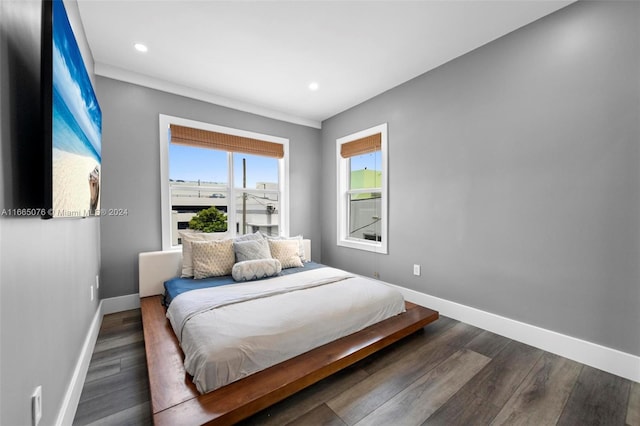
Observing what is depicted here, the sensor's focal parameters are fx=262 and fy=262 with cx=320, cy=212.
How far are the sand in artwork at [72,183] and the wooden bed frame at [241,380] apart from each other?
1.04 m

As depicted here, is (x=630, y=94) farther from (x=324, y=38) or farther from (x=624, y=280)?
Answer: (x=324, y=38)

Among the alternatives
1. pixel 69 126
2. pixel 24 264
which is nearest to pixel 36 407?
pixel 24 264

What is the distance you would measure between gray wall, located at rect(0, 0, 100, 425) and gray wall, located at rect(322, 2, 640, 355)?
3.06m

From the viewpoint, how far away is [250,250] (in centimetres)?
294

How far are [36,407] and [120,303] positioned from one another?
2218mm

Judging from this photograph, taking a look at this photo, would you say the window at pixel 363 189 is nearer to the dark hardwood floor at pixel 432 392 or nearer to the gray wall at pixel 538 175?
the gray wall at pixel 538 175

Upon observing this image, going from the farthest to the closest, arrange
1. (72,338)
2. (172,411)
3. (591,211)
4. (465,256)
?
(465,256) → (591,211) → (72,338) → (172,411)

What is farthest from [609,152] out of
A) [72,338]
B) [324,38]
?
[72,338]

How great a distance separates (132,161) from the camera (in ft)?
9.73

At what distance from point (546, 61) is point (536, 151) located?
2.38 ft

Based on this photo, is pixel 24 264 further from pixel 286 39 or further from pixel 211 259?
pixel 286 39

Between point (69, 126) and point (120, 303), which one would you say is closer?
point (69, 126)

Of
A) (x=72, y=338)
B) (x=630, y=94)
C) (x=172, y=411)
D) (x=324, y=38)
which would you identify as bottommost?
(x=172, y=411)

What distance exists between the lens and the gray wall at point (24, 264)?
0.83 m
